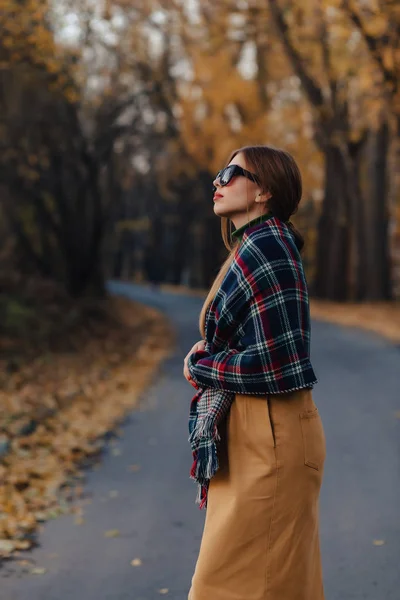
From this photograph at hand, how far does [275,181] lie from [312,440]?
88 centimetres

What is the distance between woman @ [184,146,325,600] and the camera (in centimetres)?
302

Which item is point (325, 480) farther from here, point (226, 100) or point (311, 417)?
point (226, 100)

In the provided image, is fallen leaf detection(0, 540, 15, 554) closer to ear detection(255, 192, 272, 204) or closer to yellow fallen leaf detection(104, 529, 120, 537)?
yellow fallen leaf detection(104, 529, 120, 537)

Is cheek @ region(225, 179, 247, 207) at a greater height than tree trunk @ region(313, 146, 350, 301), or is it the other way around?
cheek @ region(225, 179, 247, 207)

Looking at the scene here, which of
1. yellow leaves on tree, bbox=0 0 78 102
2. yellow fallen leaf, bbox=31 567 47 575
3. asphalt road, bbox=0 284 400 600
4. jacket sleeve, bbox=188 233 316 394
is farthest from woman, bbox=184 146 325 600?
yellow leaves on tree, bbox=0 0 78 102

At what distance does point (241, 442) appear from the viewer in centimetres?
308

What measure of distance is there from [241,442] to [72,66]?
47.6 ft

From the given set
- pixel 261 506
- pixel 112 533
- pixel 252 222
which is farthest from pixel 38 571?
pixel 252 222

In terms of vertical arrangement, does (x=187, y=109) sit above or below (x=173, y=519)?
above

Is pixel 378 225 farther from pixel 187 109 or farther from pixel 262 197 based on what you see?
pixel 262 197

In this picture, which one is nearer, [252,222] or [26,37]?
[252,222]

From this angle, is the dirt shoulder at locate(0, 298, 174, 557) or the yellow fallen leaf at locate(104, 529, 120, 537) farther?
the dirt shoulder at locate(0, 298, 174, 557)

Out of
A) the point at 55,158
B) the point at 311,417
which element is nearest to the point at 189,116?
the point at 55,158

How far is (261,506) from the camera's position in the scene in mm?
3039
